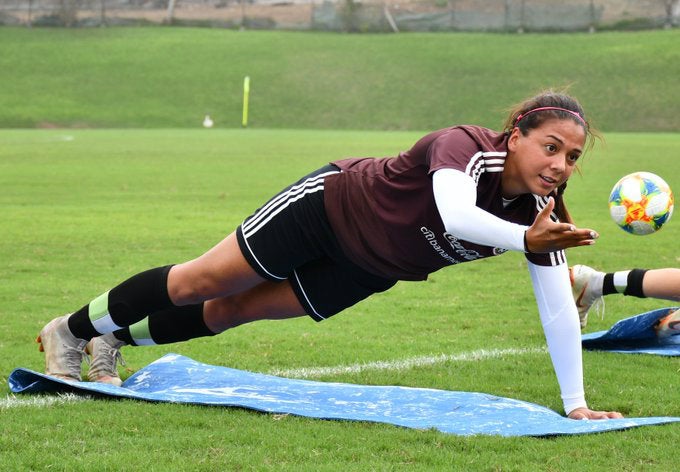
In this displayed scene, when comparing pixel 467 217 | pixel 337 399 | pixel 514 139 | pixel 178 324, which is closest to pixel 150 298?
pixel 178 324

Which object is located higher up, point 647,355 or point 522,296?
point 647,355

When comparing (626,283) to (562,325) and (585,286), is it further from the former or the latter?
(562,325)

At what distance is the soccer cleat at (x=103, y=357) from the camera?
18.4 feet

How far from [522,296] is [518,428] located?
4159 mm

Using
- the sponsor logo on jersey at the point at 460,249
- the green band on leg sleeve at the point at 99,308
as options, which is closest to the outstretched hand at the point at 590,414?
the sponsor logo on jersey at the point at 460,249

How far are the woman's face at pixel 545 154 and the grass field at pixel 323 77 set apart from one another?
3735 cm

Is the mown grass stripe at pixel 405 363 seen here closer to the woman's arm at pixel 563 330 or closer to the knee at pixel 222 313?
the knee at pixel 222 313

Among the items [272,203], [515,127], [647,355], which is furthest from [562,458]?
[647,355]

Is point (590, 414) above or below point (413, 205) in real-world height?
below

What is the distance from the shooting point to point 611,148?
27734 millimetres

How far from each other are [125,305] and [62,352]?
0.58 meters

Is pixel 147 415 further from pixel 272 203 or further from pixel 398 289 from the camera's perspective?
pixel 398 289

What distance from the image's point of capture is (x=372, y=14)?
201 feet

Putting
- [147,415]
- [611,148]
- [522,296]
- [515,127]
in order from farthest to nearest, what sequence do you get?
[611,148], [522,296], [147,415], [515,127]
